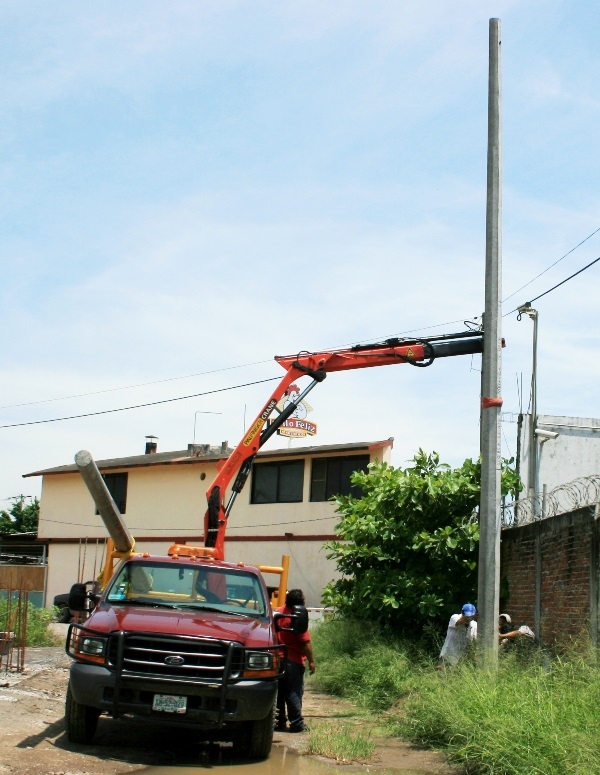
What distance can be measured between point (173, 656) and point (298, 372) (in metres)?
9.53

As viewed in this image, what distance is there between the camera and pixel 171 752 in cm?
970

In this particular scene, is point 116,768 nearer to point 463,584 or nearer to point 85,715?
point 85,715

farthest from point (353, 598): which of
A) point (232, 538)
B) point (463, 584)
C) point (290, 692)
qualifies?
point (232, 538)

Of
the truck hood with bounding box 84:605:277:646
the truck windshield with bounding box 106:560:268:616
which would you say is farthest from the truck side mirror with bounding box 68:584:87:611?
the truck hood with bounding box 84:605:277:646

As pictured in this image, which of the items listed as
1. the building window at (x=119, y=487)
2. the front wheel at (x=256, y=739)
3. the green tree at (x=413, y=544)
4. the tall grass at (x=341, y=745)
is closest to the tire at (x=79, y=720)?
the front wheel at (x=256, y=739)

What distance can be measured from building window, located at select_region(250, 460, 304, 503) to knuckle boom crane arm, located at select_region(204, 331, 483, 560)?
15.6 metres

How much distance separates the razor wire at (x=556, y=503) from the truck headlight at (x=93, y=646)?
5.46 metres

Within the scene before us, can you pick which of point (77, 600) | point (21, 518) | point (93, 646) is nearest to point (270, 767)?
point (93, 646)

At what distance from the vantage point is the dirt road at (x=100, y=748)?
8664 millimetres

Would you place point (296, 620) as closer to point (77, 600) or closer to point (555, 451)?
point (77, 600)

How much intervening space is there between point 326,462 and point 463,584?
16688 millimetres

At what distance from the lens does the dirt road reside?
866cm

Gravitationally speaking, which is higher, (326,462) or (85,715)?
(326,462)

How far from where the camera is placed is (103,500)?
13.9 metres
